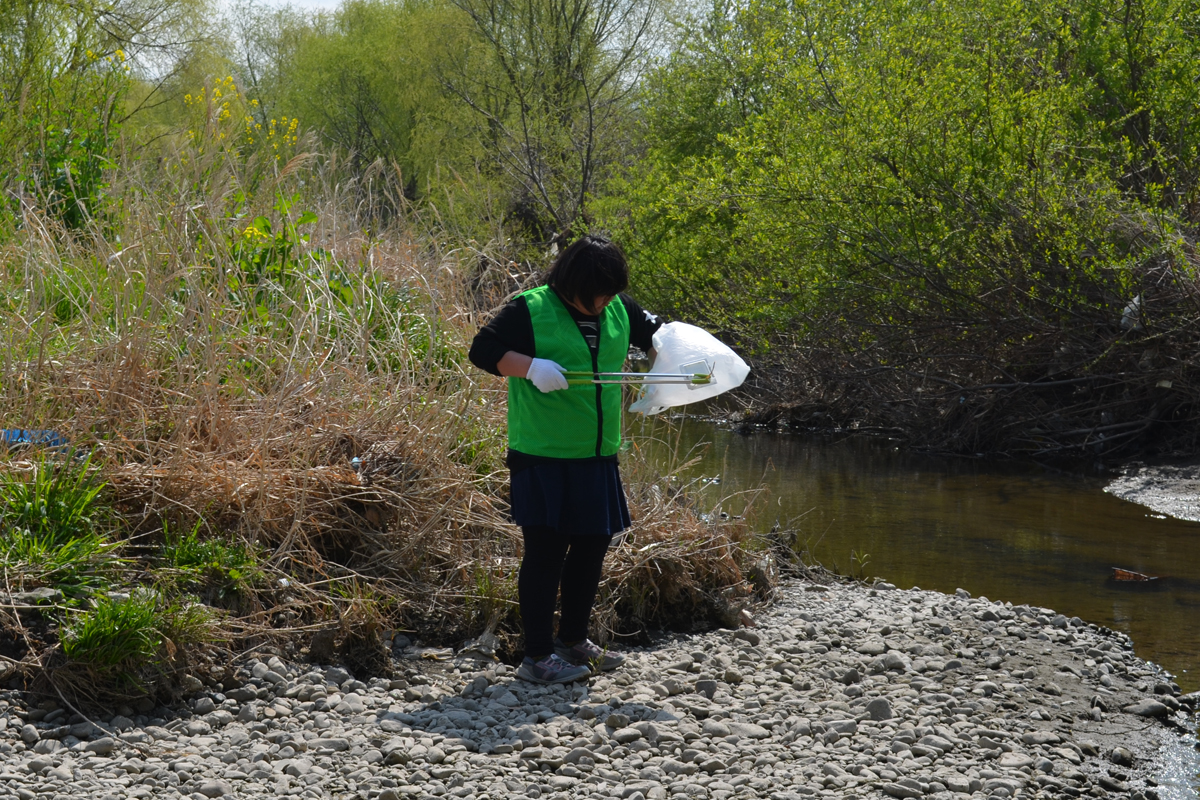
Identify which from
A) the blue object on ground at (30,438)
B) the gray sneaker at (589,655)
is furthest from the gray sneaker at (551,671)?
the blue object on ground at (30,438)

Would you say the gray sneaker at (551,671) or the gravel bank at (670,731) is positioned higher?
the gray sneaker at (551,671)

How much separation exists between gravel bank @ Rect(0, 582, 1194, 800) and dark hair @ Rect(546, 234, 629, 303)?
155 centimetres

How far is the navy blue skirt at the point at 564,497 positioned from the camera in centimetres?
415

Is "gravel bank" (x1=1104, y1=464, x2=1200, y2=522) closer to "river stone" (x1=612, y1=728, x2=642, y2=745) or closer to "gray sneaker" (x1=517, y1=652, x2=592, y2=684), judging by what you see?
"gray sneaker" (x1=517, y1=652, x2=592, y2=684)

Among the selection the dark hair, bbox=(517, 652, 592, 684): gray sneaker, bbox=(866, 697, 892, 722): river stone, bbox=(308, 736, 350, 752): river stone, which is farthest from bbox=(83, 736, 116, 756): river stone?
bbox=(866, 697, 892, 722): river stone

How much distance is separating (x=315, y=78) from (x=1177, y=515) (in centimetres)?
2860

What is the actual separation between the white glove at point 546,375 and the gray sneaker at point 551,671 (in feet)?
3.62

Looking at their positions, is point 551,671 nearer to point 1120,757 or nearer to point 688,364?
point 688,364

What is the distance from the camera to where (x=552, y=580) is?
170 inches

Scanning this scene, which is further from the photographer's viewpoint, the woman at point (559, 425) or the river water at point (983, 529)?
the river water at point (983, 529)

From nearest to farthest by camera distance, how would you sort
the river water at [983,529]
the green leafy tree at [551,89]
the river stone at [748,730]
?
1. the river stone at [748,730]
2. the river water at [983,529]
3. the green leafy tree at [551,89]

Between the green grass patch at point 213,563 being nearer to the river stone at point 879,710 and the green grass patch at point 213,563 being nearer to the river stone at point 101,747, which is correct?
the river stone at point 101,747

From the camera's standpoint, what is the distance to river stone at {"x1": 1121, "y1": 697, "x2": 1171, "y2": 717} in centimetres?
454

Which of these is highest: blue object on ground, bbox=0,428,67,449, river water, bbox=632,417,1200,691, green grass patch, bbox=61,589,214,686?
blue object on ground, bbox=0,428,67,449
